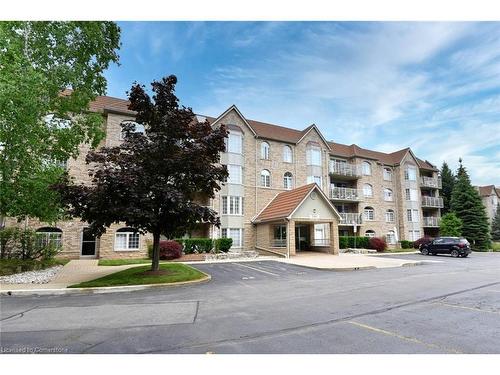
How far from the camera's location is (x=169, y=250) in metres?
21.9

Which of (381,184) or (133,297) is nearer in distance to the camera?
(133,297)

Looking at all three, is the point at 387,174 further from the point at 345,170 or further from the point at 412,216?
the point at 345,170

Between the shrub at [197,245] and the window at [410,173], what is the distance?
94.0 ft

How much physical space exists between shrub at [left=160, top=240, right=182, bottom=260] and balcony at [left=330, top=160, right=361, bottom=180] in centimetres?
1984

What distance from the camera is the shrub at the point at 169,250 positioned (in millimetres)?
21766

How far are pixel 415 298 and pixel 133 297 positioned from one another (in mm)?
8152

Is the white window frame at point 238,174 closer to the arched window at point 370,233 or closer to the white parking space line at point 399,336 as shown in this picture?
the arched window at point 370,233

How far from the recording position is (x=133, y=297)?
9.71m

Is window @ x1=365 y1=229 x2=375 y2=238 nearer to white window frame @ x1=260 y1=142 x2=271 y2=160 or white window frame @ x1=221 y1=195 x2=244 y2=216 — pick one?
white window frame @ x1=260 y1=142 x2=271 y2=160

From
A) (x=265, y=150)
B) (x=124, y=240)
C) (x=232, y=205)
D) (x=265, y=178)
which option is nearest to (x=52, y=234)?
(x=124, y=240)

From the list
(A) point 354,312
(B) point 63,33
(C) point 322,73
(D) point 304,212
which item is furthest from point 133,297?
(D) point 304,212

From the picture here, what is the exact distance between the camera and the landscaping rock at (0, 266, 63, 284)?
41.6 ft

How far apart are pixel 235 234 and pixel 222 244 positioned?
9.07ft

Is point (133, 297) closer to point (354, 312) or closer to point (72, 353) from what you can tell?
point (72, 353)
